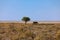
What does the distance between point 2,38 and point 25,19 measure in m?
63.3

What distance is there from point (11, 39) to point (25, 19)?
6415cm

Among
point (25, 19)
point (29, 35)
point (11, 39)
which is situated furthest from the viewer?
point (25, 19)

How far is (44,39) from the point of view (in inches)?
787

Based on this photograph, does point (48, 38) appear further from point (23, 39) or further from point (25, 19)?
point (25, 19)

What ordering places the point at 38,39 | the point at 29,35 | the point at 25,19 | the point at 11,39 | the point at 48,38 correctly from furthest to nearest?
the point at 25,19
the point at 29,35
the point at 11,39
the point at 48,38
the point at 38,39

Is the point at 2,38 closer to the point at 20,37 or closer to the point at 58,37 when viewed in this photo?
the point at 20,37

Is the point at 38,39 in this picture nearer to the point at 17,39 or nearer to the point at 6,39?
the point at 17,39

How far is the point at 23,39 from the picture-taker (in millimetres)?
21125

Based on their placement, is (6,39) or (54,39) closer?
(54,39)

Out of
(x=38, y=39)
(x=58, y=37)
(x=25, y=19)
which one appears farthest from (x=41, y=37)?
(x=25, y=19)

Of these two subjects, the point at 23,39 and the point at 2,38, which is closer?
the point at 23,39

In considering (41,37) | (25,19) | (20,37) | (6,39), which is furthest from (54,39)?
(25,19)

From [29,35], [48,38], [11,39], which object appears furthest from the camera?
[29,35]

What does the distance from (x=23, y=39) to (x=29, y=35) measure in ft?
9.05
